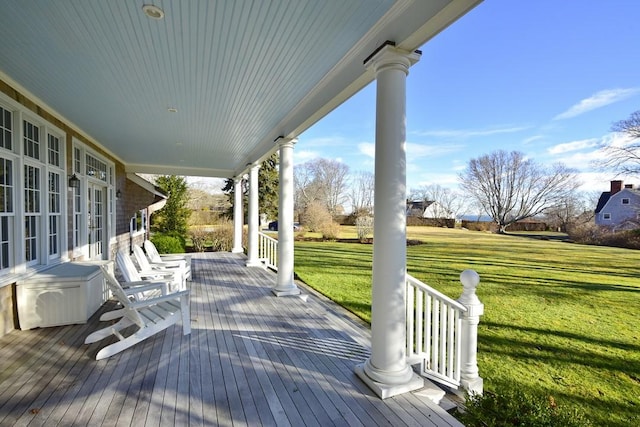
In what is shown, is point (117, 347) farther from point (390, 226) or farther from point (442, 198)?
point (442, 198)

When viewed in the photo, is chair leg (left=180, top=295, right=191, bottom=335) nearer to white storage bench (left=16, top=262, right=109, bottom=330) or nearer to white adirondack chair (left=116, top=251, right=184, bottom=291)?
white adirondack chair (left=116, top=251, right=184, bottom=291)

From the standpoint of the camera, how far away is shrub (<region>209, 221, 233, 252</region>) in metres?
14.2

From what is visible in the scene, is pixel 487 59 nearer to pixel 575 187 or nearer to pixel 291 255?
pixel 291 255

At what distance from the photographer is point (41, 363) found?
117 inches

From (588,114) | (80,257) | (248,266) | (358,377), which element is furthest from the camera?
(588,114)

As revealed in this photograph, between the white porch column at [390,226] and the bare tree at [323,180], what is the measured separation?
25370mm

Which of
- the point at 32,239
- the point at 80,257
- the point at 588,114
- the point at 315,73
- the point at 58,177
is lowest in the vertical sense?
the point at 80,257

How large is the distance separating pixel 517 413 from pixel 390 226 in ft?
4.47

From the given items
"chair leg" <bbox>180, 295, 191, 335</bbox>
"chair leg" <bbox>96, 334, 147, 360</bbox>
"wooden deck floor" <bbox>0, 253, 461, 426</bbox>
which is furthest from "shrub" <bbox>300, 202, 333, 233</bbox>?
"chair leg" <bbox>96, 334, 147, 360</bbox>

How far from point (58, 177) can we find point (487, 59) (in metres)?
11.7

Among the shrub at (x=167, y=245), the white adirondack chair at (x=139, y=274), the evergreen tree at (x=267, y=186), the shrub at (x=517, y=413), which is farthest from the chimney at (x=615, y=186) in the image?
the shrub at (x=167, y=245)

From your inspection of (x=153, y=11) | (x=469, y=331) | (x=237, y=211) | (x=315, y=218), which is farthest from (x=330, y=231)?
(x=153, y=11)

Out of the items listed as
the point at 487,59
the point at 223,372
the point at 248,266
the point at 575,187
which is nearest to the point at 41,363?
the point at 223,372

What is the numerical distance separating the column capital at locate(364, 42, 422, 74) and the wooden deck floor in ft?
8.46
